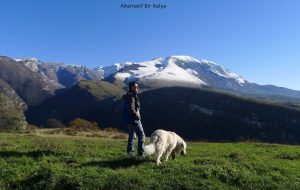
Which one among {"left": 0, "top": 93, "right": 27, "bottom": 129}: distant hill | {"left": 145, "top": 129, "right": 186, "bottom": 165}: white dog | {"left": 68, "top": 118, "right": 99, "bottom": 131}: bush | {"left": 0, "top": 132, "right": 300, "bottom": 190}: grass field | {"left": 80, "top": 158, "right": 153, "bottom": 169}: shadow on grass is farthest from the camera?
{"left": 0, "top": 93, "right": 27, "bottom": 129}: distant hill

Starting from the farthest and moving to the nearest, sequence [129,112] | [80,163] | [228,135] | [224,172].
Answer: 1. [228,135]
2. [129,112]
3. [80,163]
4. [224,172]

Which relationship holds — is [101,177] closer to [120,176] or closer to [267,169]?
[120,176]

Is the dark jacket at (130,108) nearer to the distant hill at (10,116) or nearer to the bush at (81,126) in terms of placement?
the bush at (81,126)

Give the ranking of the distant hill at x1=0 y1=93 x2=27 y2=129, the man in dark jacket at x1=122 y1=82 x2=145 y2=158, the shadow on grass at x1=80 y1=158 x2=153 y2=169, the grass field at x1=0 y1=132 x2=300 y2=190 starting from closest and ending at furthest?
the grass field at x1=0 y1=132 x2=300 y2=190, the shadow on grass at x1=80 y1=158 x2=153 y2=169, the man in dark jacket at x1=122 y1=82 x2=145 y2=158, the distant hill at x1=0 y1=93 x2=27 y2=129

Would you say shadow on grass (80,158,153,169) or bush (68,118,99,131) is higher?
shadow on grass (80,158,153,169)

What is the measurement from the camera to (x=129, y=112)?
1847 cm

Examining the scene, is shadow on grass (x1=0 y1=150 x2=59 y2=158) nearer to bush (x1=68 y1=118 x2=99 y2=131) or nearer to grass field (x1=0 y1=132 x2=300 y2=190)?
grass field (x1=0 y1=132 x2=300 y2=190)

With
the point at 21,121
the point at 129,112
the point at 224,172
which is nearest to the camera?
the point at 224,172

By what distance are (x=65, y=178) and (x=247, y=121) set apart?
190755mm

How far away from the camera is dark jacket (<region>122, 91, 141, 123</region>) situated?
18391 millimetres

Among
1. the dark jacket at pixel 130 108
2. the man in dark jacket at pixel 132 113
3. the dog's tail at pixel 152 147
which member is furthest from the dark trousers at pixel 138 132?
the dog's tail at pixel 152 147

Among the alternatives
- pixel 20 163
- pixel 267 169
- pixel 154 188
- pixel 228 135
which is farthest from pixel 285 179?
pixel 228 135

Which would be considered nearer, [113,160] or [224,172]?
[224,172]

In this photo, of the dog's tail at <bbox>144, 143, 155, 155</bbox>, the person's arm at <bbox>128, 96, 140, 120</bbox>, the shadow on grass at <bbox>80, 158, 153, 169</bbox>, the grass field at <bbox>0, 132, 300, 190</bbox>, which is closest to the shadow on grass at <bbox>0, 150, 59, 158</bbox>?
the grass field at <bbox>0, 132, 300, 190</bbox>
